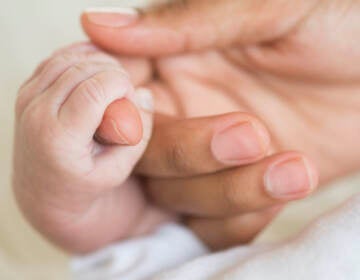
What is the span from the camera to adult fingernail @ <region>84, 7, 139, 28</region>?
1.60ft

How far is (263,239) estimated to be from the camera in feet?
2.06

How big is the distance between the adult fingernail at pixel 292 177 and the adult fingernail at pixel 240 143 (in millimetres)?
18

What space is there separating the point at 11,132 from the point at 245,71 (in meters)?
0.23

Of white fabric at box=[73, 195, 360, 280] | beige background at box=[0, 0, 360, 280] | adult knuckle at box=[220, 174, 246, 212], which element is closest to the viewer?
white fabric at box=[73, 195, 360, 280]

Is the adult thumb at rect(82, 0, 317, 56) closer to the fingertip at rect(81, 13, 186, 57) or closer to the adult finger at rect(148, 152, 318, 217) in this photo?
the fingertip at rect(81, 13, 186, 57)

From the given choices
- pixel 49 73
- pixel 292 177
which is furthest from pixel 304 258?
pixel 49 73

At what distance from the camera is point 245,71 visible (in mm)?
561

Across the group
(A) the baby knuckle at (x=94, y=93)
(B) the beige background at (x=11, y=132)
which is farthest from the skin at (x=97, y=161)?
(B) the beige background at (x=11, y=132)

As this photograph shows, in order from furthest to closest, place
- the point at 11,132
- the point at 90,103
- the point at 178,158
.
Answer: the point at 11,132, the point at 178,158, the point at 90,103

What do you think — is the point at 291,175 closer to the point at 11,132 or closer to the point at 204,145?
the point at 204,145

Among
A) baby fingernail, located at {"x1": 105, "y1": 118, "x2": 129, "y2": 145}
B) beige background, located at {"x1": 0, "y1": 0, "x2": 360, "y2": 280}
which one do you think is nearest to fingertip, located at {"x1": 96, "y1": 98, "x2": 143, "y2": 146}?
baby fingernail, located at {"x1": 105, "y1": 118, "x2": 129, "y2": 145}

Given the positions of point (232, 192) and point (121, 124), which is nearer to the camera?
point (121, 124)

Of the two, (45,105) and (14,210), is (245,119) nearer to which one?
(45,105)

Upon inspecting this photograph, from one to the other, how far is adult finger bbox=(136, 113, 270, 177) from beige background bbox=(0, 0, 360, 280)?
0.59 feet
